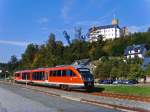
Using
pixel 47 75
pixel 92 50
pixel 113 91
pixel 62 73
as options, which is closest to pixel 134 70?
pixel 47 75

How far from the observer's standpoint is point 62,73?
49750 millimetres

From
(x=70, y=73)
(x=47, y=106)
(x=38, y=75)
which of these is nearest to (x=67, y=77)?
(x=70, y=73)

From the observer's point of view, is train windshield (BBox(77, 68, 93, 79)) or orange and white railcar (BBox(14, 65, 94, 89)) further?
train windshield (BBox(77, 68, 93, 79))

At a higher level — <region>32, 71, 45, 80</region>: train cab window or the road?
<region>32, 71, 45, 80</region>: train cab window

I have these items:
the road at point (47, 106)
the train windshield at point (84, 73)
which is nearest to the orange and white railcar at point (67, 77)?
the train windshield at point (84, 73)

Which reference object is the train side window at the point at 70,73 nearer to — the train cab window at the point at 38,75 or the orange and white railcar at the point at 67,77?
the orange and white railcar at the point at 67,77

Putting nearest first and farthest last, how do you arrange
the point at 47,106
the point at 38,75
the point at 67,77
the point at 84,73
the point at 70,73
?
1. the point at 47,106
2. the point at 84,73
3. the point at 70,73
4. the point at 67,77
5. the point at 38,75

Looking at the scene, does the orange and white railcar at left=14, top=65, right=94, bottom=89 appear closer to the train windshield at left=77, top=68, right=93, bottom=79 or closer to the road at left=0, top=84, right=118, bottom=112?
the train windshield at left=77, top=68, right=93, bottom=79

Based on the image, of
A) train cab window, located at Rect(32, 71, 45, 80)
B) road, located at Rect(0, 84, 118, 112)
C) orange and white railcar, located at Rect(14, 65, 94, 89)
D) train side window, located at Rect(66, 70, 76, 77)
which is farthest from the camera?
train cab window, located at Rect(32, 71, 45, 80)

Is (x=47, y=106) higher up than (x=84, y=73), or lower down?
lower down

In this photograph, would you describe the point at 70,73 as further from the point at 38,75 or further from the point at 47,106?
the point at 47,106

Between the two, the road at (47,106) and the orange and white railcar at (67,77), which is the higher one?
the orange and white railcar at (67,77)

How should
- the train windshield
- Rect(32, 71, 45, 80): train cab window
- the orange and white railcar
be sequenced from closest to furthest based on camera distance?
the orange and white railcar, the train windshield, Rect(32, 71, 45, 80): train cab window

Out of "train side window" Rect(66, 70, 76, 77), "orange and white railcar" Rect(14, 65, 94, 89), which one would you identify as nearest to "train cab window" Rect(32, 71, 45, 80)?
"orange and white railcar" Rect(14, 65, 94, 89)
